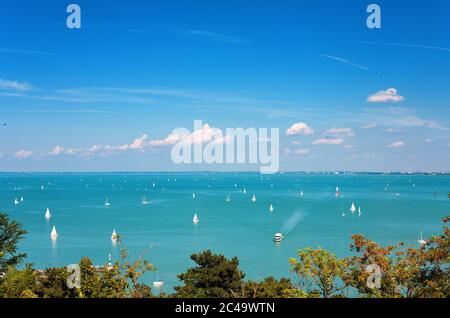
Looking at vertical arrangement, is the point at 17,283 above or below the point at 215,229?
above

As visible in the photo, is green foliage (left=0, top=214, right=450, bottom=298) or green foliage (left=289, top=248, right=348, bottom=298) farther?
green foliage (left=289, top=248, right=348, bottom=298)

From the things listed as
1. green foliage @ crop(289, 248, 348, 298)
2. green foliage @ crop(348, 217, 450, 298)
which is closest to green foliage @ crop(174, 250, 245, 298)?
green foliage @ crop(289, 248, 348, 298)

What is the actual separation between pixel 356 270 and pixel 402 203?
75328mm

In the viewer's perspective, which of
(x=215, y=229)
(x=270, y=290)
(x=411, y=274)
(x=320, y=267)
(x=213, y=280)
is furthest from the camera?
(x=215, y=229)

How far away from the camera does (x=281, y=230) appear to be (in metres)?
53.4

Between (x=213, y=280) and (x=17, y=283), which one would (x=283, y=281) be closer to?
(x=213, y=280)

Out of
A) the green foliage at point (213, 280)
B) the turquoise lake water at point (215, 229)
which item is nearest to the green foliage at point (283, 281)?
the green foliage at point (213, 280)

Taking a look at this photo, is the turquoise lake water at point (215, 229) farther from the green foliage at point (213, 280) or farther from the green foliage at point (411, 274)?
the green foliage at point (411, 274)

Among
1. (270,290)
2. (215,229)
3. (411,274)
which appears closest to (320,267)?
(270,290)

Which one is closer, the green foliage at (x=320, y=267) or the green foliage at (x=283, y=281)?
the green foliage at (x=283, y=281)

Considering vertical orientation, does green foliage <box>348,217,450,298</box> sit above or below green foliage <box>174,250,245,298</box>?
above

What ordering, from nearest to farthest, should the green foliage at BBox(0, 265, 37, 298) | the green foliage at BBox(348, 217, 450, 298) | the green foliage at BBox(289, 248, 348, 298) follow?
the green foliage at BBox(0, 265, 37, 298) → the green foliage at BBox(348, 217, 450, 298) → the green foliage at BBox(289, 248, 348, 298)

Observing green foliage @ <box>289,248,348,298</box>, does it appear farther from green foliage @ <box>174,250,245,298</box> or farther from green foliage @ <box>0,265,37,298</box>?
green foliage @ <box>0,265,37,298</box>
